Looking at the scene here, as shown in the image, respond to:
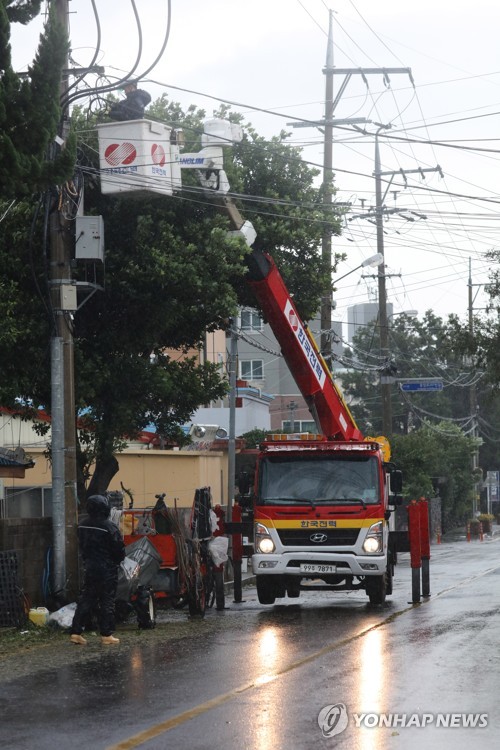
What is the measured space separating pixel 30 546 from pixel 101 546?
3.49 meters

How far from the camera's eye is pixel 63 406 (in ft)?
56.9

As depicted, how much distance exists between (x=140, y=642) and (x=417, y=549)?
677 cm

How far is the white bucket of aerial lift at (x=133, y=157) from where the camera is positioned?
18.0m

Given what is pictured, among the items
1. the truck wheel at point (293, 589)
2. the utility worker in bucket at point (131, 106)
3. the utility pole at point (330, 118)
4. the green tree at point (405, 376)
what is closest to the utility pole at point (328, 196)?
the utility pole at point (330, 118)

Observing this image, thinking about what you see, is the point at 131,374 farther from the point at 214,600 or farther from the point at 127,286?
the point at 214,600

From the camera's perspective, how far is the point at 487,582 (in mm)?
23797

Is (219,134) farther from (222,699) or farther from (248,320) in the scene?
(248,320)

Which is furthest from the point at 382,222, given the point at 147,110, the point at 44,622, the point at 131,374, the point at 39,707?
the point at 39,707

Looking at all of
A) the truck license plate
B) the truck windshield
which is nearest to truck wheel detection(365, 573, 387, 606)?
the truck license plate

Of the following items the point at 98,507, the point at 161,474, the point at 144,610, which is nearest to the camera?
the point at 98,507

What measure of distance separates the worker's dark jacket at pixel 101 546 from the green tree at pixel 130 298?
3.98 metres

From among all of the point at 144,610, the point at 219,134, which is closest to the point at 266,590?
the point at 144,610

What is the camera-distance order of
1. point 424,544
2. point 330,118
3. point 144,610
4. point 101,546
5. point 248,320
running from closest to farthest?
point 101,546, point 144,610, point 424,544, point 330,118, point 248,320

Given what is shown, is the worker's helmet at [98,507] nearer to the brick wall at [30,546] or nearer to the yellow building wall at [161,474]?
the brick wall at [30,546]
